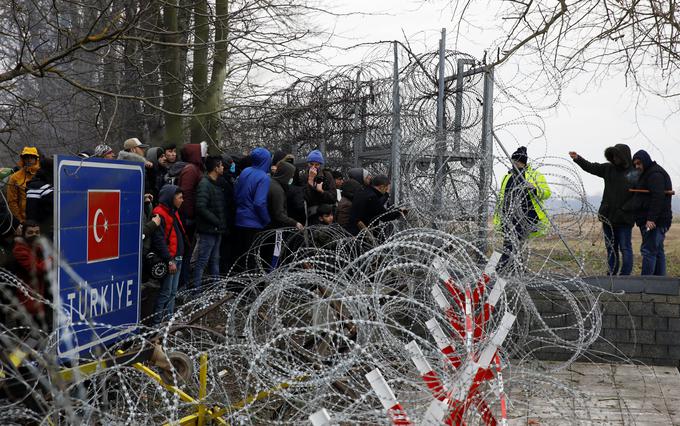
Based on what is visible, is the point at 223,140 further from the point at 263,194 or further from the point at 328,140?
the point at 263,194

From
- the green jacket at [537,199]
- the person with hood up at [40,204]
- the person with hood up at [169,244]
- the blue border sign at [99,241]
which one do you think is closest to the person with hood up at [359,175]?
the green jacket at [537,199]

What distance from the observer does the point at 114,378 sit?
4812 mm

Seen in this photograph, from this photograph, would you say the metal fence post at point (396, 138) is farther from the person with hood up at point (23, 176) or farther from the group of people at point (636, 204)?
the person with hood up at point (23, 176)

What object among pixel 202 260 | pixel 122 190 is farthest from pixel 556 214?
→ pixel 122 190

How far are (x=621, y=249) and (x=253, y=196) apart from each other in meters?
4.51

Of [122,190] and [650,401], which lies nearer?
[122,190]

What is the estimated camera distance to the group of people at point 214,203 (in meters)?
7.79

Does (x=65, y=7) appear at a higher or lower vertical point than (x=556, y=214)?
higher

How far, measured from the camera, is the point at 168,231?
25.9ft

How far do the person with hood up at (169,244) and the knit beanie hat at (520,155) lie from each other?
4.00 meters

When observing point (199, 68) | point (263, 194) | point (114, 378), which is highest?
point (199, 68)

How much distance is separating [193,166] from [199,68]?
19.7ft

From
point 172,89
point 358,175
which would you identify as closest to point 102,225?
point 358,175

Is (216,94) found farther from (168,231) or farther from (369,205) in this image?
(168,231)
